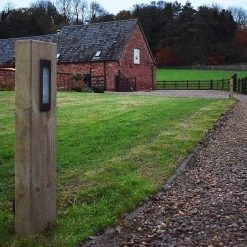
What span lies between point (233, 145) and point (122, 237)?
18.9 feet

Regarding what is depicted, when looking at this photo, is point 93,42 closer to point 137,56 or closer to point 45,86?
point 137,56

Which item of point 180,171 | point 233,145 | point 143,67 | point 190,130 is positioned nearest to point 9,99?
point 190,130

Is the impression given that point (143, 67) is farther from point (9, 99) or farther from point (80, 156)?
point (80, 156)

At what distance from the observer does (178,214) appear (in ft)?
16.3

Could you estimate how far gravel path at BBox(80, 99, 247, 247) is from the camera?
423cm

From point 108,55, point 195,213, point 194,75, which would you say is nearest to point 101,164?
point 195,213

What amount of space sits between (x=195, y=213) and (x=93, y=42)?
3975 cm

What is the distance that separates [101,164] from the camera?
23.6ft

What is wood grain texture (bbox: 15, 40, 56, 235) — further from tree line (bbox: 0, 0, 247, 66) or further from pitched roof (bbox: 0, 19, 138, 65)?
tree line (bbox: 0, 0, 247, 66)

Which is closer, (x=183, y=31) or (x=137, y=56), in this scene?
(x=137, y=56)

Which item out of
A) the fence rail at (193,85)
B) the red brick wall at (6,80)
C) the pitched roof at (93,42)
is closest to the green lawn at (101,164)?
the red brick wall at (6,80)

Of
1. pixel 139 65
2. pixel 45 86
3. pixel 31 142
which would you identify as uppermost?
pixel 139 65

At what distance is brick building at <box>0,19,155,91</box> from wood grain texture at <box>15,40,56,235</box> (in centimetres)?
3638

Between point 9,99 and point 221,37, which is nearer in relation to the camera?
point 9,99
